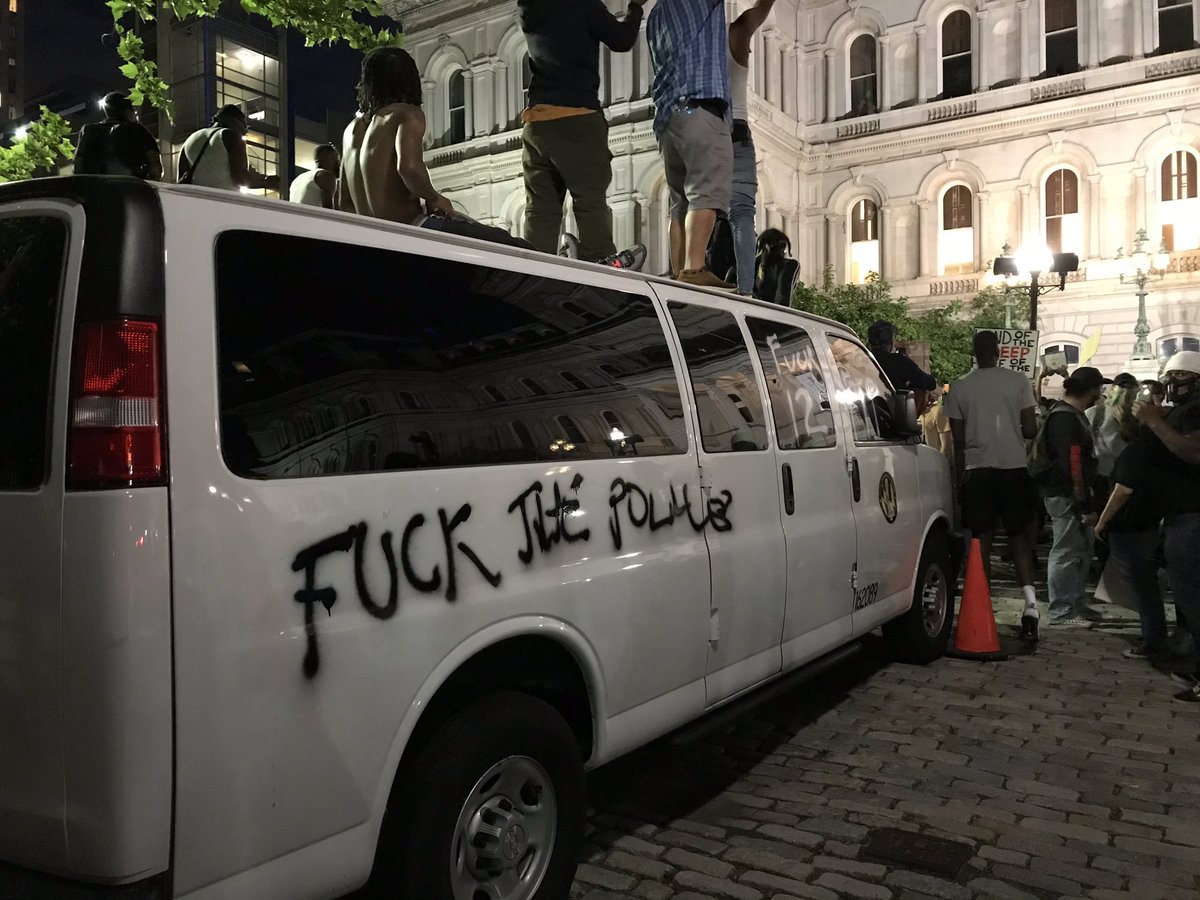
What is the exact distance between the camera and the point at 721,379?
3951mm

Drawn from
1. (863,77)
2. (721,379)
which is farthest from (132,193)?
(863,77)

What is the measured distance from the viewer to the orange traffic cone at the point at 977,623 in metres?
6.42

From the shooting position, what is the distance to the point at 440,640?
2518mm

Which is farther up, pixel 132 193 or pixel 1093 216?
pixel 1093 216

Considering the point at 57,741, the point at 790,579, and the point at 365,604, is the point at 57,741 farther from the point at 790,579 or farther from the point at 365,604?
the point at 790,579

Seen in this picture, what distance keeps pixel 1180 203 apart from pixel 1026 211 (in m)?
4.32

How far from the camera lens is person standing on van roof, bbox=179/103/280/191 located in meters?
5.20

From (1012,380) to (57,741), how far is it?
254 inches

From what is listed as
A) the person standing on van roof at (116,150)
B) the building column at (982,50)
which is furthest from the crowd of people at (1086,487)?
the building column at (982,50)

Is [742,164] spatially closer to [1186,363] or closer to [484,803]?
[1186,363]

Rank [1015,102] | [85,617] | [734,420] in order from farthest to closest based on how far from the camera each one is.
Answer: [1015,102] < [734,420] < [85,617]

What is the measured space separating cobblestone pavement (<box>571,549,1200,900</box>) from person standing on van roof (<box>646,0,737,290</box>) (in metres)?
2.50

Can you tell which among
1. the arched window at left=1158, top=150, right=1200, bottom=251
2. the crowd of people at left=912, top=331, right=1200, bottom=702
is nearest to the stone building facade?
the arched window at left=1158, top=150, right=1200, bottom=251

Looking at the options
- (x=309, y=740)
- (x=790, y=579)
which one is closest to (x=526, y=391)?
(x=309, y=740)
